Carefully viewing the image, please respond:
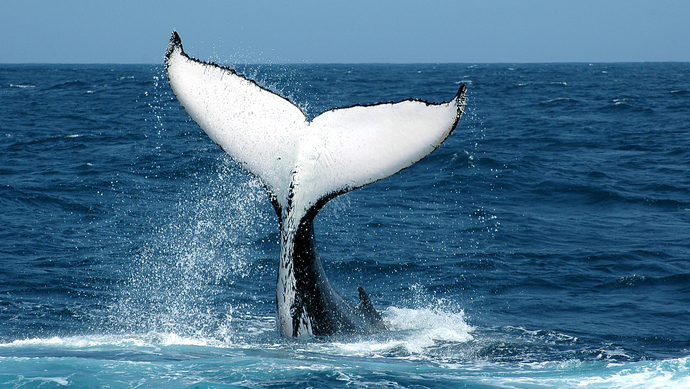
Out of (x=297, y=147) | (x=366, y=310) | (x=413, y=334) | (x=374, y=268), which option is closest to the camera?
(x=297, y=147)

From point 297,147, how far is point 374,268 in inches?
187

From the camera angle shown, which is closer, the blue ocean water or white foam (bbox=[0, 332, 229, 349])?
the blue ocean water

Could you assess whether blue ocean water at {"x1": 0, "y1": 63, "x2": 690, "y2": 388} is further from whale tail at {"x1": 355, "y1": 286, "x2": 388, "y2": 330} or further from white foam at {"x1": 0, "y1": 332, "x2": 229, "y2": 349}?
whale tail at {"x1": 355, "y1": 286, "x2": 388, "y2": 330}

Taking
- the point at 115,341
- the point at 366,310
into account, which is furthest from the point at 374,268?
the point at 115,341

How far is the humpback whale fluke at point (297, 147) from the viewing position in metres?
5.29

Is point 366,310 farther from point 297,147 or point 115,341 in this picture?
point 115,341

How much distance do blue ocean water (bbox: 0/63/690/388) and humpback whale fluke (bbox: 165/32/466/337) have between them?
0.57 meters

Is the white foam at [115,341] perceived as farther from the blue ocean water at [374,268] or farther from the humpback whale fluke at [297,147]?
the humpback whale fluke at [297,147]

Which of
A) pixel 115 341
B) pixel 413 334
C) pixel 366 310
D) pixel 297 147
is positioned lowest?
pixel 413 334

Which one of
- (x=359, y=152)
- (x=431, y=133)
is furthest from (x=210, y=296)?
(x=431, y=133)

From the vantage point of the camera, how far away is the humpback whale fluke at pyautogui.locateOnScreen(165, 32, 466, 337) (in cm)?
529

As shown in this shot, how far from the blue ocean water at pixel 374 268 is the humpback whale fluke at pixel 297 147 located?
1.85 ft

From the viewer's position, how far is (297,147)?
580cm

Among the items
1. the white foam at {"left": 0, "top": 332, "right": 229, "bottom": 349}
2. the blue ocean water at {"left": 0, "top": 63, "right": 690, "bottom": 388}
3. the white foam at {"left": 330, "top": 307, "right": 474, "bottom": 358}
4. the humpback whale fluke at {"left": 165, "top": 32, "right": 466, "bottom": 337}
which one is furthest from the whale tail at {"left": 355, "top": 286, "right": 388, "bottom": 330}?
the white foam at {"left": 0, "top": 332, "right": 229, "bottom": 349}
